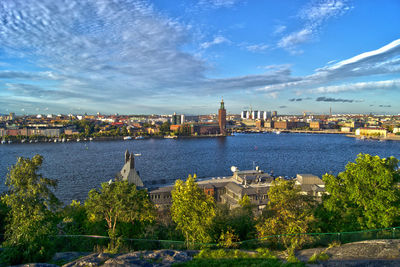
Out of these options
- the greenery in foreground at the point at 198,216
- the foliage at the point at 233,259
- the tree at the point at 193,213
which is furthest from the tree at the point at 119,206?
the foliage at the point at 233,259

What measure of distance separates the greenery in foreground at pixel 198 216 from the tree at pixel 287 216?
0.02m

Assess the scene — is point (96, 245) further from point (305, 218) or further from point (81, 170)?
point (81, 170)

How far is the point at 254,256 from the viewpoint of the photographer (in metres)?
4.53

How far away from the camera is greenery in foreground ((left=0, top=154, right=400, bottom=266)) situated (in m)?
4.69

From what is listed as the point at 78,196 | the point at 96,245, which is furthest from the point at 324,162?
the point at 96,245

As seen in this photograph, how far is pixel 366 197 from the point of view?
6.25m

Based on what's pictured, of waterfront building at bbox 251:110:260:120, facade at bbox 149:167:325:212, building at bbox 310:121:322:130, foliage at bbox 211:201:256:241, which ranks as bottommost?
facade at bbox 149:167:325:212

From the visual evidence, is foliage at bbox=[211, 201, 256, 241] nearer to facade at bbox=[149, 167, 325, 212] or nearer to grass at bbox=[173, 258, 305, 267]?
grass at bbox=[173, 258, 305, 267]

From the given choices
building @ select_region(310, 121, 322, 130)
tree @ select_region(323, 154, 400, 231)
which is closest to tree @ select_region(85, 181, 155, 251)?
tree @ select_region(323, 154, 400, 231)

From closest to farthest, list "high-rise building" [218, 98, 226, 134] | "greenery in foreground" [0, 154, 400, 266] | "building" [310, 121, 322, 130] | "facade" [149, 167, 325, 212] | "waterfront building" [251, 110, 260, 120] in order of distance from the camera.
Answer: "greenery in foreground" [0, 154, 400, 266]
"facade" [149, 167, 325, 212]
"high-rise building" [218, 98, 226, 134]
"building" [310, 121, 322, 130]
"waterfront building" [251, 110, 260, 120]

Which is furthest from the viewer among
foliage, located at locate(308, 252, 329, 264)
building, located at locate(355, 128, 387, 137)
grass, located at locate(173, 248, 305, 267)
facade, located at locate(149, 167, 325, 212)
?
building, located at locate(355, 128, 387, 137)

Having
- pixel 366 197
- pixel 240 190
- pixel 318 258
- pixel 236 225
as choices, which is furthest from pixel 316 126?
pixel 318 258

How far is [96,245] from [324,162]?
30.4 m

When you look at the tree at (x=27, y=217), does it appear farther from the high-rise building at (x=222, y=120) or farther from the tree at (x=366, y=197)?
the high-rise building at (x=222, y=120)
